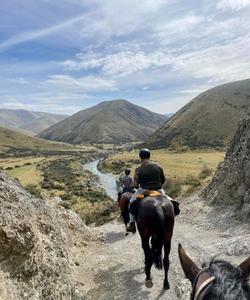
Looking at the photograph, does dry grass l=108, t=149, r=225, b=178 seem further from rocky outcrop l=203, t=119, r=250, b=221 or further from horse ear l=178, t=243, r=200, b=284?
horse ear l=178, t=243, r=200, b=284

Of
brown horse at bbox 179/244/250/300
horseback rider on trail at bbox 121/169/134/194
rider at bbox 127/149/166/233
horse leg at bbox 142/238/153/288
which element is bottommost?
horse leg at bbox 142/238/153/288

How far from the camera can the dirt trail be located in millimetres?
12253

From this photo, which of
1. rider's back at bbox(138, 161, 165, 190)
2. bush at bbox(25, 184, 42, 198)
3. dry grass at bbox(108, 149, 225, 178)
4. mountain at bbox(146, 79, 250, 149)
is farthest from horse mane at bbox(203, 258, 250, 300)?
mountain at bbox(146, 79, 250, 149)

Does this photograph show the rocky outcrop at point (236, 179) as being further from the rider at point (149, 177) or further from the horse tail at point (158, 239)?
the horse tail at point (158, 239)

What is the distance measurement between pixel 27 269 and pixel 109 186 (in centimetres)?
5441

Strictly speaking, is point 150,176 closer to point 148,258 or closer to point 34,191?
point 148,258

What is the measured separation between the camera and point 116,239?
20375mm

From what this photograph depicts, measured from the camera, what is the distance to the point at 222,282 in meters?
3.27

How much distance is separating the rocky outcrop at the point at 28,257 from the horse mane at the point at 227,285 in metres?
7.62

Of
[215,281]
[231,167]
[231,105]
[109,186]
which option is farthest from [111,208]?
[231,105]

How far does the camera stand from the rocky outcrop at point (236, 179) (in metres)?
22.2

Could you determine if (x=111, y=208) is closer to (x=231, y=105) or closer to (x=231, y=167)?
(x=231, y=167)

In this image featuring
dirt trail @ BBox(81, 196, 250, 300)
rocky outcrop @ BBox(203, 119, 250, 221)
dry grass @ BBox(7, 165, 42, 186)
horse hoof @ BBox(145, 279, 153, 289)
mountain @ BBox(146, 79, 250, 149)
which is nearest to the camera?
horse hoof @ BBox(145, 279, 153, 289)

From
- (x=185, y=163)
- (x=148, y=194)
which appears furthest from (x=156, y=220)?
(x=185, y=163)
